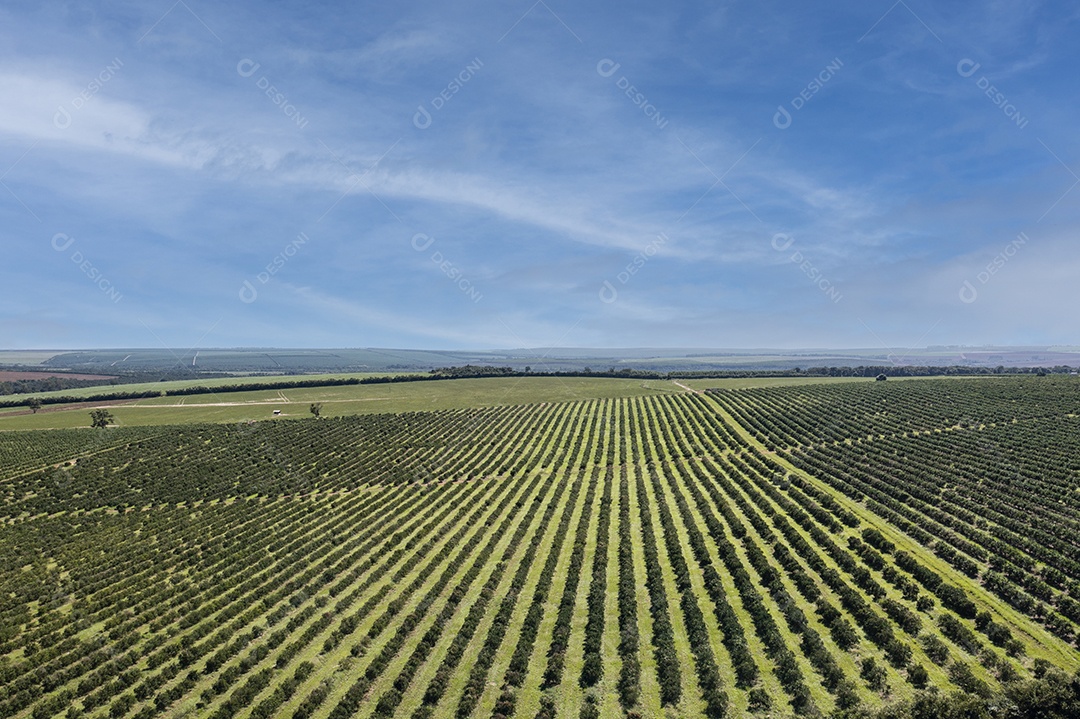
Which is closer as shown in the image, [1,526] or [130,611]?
[130,611]

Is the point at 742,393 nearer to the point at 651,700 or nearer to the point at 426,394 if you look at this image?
the point at 426,394

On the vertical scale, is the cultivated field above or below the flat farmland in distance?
below

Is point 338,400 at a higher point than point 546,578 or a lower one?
higher

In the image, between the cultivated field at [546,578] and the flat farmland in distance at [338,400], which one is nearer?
the cultivated field at [546,578]

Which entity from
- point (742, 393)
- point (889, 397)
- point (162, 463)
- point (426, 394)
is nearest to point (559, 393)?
point (426, 394)

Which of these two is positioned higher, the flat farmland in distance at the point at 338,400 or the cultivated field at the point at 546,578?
the flat farmland in distance at the point at 338,400

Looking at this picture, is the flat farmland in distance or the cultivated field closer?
the cultivated field

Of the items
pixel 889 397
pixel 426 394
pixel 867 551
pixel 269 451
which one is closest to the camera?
pixel 867 551

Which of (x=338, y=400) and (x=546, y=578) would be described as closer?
(x=546, y=578)
